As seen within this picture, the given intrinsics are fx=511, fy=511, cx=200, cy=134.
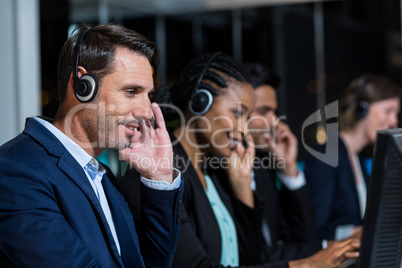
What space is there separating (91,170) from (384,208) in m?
0.70

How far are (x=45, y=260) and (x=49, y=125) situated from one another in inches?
13.4

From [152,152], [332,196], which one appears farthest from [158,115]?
[332,196]

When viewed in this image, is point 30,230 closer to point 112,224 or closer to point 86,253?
point 86,253

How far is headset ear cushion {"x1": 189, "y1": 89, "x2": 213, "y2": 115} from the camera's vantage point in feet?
5.80

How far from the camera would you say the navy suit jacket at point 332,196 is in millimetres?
2689

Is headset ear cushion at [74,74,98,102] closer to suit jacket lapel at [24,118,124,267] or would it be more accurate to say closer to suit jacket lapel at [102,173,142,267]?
suit jacket lapel at [24,118,124,267]

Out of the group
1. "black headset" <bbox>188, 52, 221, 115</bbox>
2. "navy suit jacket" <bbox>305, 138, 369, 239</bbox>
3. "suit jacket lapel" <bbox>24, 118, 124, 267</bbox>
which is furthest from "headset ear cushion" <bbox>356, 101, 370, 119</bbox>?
"suit jacket lapel" <bbox>24, 118, 124, 267</bbox>

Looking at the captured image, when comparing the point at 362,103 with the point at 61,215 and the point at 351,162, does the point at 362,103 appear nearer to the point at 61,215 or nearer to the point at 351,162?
the point at 351,162

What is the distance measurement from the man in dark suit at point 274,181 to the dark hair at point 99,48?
103 cm

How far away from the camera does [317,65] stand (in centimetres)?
551

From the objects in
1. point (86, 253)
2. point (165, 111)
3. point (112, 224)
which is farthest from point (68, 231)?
point (165, 111)

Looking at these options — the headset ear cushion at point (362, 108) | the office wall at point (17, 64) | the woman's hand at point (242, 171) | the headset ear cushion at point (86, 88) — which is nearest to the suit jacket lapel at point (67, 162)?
the headset ear cushion at point (86, 88)

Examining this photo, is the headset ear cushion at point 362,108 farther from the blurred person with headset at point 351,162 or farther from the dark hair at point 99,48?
the dark hair at point 99,48

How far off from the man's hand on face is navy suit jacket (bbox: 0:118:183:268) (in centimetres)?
5
